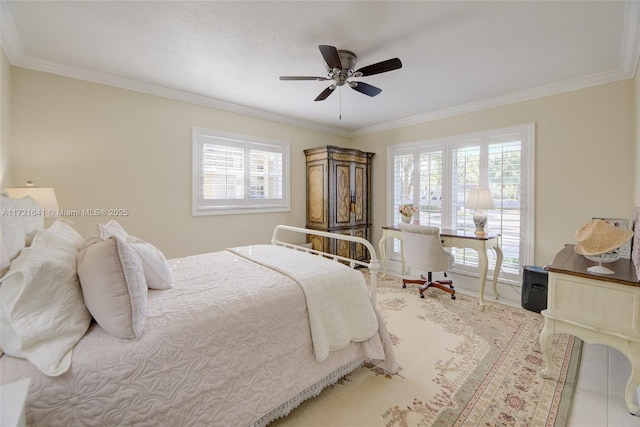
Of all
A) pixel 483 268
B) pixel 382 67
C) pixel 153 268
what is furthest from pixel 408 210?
pixel 153 268

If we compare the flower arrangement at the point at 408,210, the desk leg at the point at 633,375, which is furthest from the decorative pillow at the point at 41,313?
the flower arrangement at the point at 408,210

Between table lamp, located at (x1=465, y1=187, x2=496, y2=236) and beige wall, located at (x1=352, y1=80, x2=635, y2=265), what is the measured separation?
0.56 m

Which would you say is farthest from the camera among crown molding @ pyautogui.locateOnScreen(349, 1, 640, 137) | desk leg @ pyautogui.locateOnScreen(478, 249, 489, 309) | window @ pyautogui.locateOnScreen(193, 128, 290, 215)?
window @ pyautogui.locateOnScreen(193, 128, 290, 215)

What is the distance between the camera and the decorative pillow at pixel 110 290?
116cm

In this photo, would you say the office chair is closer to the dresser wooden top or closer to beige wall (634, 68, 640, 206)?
the dresser wooden top

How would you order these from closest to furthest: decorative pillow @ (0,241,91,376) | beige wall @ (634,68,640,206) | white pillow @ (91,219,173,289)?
decorative pillow @ (0,241,91,376)
white pillow @ (91,219,173,289)
beige wall @ (634,68,640,206)

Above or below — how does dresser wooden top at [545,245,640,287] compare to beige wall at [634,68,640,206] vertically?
below

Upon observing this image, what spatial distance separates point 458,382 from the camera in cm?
194

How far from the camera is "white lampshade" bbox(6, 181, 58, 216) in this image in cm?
215

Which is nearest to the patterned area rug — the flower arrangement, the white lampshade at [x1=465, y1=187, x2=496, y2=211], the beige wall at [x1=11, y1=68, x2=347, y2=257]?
the white lampshade at [x1=465, y1=187, x2=496, y2=211]

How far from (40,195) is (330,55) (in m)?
2.51

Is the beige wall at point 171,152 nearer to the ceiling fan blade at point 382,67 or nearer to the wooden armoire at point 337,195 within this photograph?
the wooden armoire at point 337,195

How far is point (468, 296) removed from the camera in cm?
361

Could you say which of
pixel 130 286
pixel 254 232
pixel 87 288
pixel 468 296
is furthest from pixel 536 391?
pixel 254 232
